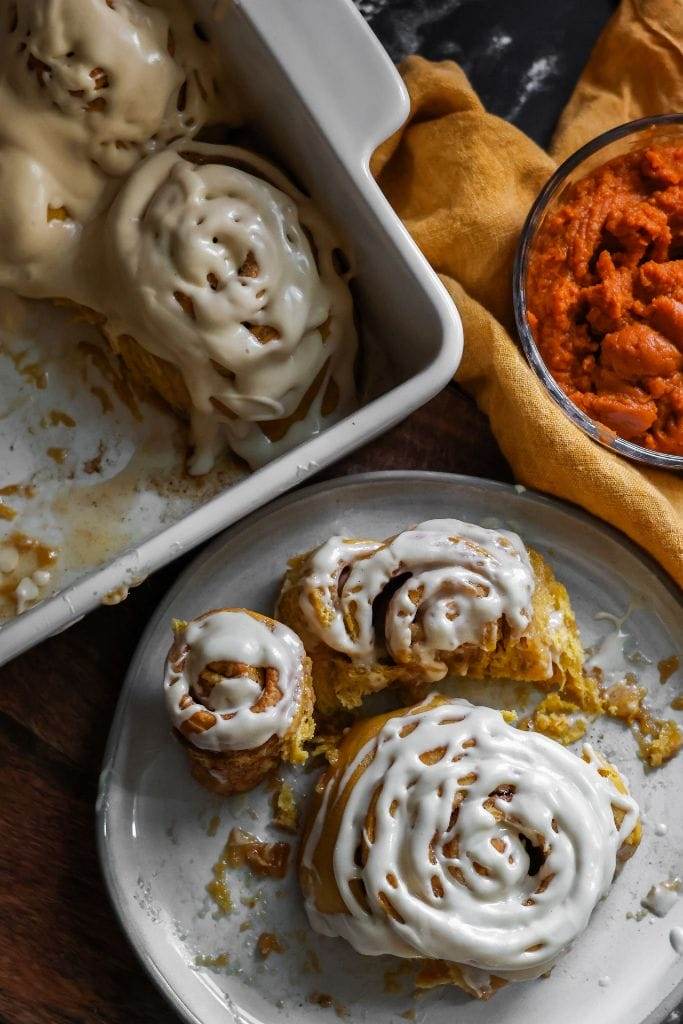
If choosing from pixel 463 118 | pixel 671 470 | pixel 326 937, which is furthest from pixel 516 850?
pixel 463 118

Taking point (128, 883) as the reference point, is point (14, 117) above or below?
above

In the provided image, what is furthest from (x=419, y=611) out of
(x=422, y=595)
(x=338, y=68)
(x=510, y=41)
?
(x=510, y=41)

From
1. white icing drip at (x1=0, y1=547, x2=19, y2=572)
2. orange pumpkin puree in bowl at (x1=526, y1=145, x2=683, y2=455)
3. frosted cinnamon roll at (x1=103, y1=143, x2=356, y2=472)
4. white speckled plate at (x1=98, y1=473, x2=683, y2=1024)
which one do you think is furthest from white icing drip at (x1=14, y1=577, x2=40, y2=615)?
orange pumpkin puree in bowl at (x1=526, y1=145, x2=683, y2=455)

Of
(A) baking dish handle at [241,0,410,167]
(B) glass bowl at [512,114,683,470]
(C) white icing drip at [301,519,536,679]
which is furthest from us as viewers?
(B) glass bowl at [512,114,683,470]

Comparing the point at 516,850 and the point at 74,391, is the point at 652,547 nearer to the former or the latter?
the point at 516,850

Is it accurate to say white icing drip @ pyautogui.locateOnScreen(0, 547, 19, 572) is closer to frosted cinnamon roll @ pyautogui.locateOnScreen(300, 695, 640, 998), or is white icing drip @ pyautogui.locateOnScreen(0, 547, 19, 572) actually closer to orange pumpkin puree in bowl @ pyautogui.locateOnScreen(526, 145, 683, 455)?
frosted cinnamon roll @ pyautogui.locateOnScreen(300, 695, 640, 998)

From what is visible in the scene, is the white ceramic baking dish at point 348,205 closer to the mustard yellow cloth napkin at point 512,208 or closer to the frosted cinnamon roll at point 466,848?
the mustard yellow cloth napkin at point 512,208

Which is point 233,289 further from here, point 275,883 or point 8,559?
point 275,883

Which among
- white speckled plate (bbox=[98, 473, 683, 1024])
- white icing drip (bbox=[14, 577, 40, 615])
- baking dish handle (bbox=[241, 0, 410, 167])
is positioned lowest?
white speckled plate (bbox=[98, 473, 683, 1024])
